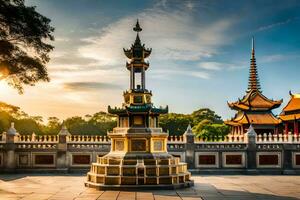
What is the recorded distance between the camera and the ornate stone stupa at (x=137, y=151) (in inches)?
795

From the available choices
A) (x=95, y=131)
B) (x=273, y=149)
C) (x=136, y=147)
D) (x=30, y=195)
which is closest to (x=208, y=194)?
(x=136, y=147)

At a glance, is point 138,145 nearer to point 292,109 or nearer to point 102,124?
point 292,109

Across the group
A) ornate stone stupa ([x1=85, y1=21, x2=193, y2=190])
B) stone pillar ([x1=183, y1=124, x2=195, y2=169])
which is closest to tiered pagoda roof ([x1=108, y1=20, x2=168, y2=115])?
ornate stone stupa ([x1=85, y1=21, x2=193, y2=190])

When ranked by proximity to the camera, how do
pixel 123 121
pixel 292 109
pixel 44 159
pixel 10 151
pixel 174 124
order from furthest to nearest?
1. pixel 174 124
2. pixel 292 109
3. pixel 44 159
4. pixel 10 151
5. pixel 123 121

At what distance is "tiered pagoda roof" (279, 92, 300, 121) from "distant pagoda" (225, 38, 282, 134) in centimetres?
267

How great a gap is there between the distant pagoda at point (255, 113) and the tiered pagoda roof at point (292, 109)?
2.67 metres

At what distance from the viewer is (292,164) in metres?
30.3

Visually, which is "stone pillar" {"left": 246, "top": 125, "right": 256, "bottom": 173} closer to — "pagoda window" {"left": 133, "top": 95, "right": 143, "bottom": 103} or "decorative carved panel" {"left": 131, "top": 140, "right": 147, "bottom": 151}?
"pagoda window" {"left": 133, "top": 95, "right": 143, "bottom": 103}

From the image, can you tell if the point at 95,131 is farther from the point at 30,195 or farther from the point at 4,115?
the point at 30,195

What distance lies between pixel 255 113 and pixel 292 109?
4724 mm

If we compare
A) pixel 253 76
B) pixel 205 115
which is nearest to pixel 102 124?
pixel 205 115

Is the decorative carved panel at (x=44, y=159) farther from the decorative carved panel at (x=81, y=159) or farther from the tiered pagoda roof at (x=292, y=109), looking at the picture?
the tiered pagoda roof at (x=292, y=109)

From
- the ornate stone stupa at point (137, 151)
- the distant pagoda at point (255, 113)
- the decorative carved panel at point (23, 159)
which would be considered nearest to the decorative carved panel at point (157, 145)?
the ornate stone stupa at point (137, 151)

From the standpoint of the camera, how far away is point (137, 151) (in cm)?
2177
